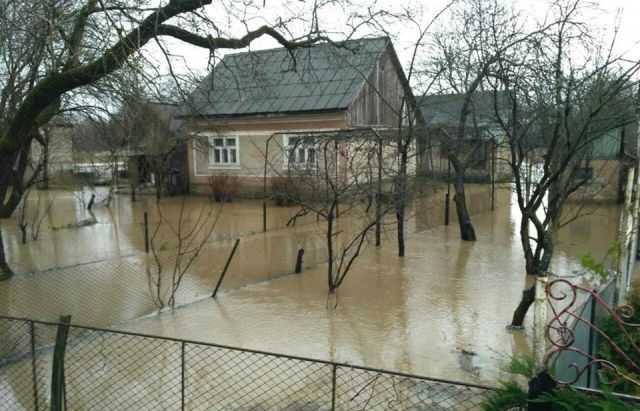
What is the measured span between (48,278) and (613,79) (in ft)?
32.7

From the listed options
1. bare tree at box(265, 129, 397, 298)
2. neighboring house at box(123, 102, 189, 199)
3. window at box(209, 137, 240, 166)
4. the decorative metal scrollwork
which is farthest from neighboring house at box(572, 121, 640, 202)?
neighboring house at box(123, 102, 189, 199)

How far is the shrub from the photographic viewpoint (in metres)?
21.4

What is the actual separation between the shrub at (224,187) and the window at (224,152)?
1.22 meters

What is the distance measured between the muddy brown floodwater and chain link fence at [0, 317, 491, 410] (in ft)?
1.68

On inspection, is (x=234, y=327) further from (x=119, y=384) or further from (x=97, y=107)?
(x=97, y=107)

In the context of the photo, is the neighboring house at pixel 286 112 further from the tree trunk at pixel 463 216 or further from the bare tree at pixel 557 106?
the bare tree at pixel 557 106

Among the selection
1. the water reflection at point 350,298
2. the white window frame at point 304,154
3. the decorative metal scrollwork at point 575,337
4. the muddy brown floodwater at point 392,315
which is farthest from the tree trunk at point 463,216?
the decorative metal scrollwork at point 575,337

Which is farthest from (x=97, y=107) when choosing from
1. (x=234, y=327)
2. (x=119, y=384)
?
(x=119, y=384)

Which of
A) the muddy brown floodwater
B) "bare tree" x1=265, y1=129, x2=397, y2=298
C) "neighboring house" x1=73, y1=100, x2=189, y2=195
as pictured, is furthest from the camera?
"neighboring house" x1=73, y1=100, x2=189, y2=195

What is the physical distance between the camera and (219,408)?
4.54 metres

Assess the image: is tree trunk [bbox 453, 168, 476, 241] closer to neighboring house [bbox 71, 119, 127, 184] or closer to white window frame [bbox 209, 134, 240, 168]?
white window frame [bbox 209, 134, 240, 168]

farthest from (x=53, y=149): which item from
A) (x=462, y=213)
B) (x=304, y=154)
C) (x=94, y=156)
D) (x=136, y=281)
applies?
(x=462, y=213)

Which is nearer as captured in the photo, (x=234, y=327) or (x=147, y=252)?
(x=234, y=327)

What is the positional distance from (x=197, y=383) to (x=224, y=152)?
1877cm
